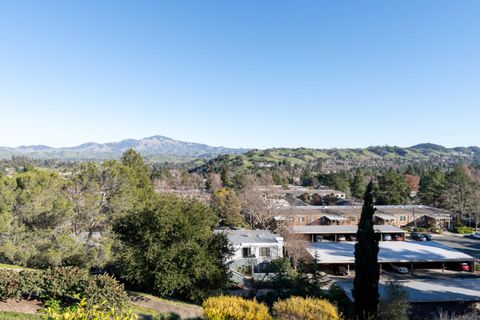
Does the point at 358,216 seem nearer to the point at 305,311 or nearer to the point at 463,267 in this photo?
the point at 463,267

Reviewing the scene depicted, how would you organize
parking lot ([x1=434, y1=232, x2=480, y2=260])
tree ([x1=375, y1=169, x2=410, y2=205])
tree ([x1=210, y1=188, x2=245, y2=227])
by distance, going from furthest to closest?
1. tree ([x1=375, y1=169, x2=410, y2=205])
2. tree ([x1=210, y1=188, x2=245, y2=227])
3. parking lot ([x1=434, y1=232, x2=480, y2=260])

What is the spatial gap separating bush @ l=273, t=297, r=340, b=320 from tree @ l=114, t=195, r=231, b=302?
6074mm

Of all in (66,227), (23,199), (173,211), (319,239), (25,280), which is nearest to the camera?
(25,280)

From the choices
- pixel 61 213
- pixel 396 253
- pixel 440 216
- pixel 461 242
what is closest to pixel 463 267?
pixel 396 253

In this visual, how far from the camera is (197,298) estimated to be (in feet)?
54.1

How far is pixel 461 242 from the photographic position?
38.0m

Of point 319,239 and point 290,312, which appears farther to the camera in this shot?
point 319,239

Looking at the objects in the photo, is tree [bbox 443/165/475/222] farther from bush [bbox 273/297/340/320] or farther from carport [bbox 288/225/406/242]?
bush [bbox 273/297/340/320]

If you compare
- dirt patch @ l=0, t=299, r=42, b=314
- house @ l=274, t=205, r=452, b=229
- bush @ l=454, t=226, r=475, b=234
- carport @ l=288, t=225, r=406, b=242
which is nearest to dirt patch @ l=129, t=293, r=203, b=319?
dirt patch @ l=0, t=299, r=42, b=314

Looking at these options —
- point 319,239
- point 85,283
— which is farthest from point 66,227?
point 319,239

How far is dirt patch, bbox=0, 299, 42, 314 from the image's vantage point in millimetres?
11102

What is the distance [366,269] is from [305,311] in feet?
25.5

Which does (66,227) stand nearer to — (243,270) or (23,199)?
(23,199)

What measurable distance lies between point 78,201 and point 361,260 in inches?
685
